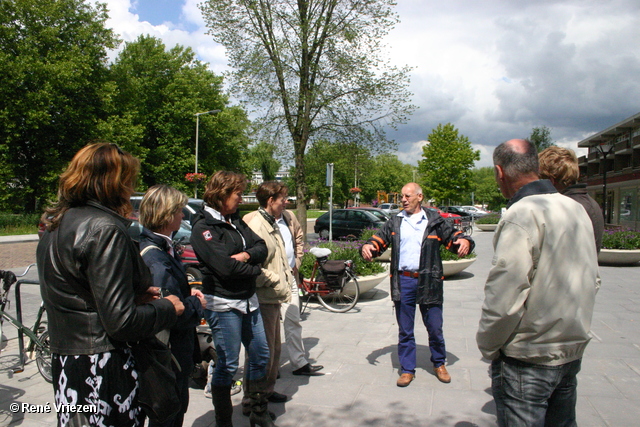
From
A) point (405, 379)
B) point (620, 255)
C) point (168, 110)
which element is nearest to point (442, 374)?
point (405, 379)

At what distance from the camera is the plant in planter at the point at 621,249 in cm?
1169

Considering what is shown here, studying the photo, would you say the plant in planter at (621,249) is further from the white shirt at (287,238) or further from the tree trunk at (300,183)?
the white shirt at (287,238)

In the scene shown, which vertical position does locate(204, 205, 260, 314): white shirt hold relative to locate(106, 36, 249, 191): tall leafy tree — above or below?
below

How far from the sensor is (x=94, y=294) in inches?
65.6

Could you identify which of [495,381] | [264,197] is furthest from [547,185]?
[264,197]

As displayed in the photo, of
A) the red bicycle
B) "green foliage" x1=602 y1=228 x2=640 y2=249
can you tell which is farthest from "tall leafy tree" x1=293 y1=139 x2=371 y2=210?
the red bicycle

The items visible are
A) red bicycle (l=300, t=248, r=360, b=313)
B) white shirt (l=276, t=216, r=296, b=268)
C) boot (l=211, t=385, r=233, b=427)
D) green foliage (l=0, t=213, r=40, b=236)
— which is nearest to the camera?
boot (l=211, t=385, r=233, b=427)

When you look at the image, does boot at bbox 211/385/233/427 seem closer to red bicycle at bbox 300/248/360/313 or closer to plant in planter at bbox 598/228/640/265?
red bicycle at bbox 300/248/360/313

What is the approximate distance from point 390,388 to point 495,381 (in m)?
2.14

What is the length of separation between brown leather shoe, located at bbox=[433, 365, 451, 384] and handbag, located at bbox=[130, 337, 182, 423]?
2.98 meters

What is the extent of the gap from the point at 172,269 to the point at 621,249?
12.8m

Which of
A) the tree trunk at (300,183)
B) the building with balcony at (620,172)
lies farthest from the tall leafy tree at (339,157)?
the building with balcony at (620,172)

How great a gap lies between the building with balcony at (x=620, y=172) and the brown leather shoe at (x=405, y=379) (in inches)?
1327

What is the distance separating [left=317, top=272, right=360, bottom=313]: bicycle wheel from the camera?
7098 mm
